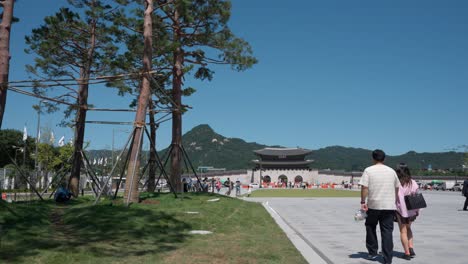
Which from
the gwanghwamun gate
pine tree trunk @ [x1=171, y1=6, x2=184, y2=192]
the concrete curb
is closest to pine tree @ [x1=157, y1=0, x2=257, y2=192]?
pine tree trunk @ [x1=171, y1=6, x2=184, y2=192]

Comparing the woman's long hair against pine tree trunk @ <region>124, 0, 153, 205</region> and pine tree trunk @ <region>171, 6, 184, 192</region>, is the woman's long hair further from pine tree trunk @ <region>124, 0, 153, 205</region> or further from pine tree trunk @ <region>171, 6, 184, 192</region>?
pine tree trunk @ <region>171, 6, 184, 192</region>

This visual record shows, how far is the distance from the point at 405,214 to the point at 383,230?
87 centimetres

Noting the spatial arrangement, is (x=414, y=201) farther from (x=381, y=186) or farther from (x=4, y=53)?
(x=4, y=53)

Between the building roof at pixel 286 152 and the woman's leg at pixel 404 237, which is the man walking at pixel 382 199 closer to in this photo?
the woman's leg at pixel 404 237

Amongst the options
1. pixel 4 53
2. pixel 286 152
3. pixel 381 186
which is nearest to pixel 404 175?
pixel 381 186

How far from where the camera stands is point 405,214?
677cm

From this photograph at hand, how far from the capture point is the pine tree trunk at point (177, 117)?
18.5 metres

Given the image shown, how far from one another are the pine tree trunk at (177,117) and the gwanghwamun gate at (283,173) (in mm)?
70254

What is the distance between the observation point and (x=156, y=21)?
17.8 meters

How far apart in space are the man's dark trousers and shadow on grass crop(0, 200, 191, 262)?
314 centimetres

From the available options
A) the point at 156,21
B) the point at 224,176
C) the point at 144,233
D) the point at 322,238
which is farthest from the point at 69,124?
the point at 224,176

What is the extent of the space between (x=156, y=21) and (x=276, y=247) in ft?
43.1

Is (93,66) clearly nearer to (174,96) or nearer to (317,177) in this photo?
(174,96)

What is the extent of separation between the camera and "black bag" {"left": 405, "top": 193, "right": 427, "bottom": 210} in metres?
6.83
